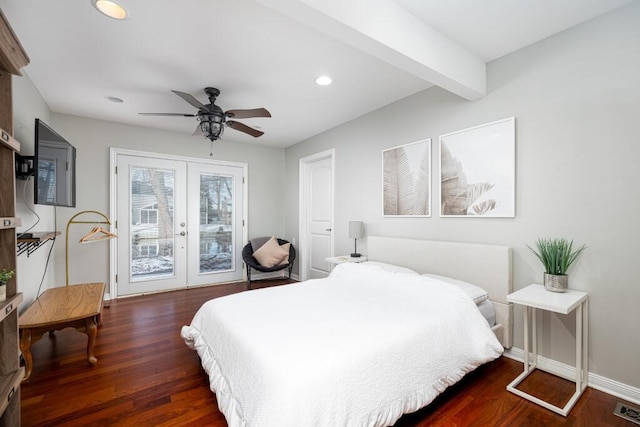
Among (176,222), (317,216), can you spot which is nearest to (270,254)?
(317,216)

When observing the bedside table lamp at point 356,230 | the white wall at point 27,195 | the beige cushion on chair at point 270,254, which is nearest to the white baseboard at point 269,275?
the beige cushion on chair at point 270,254

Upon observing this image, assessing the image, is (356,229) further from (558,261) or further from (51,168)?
(51,168)

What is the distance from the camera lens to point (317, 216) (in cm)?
486

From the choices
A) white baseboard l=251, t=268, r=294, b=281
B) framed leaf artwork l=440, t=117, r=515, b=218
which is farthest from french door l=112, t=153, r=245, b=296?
framed leaf artwork l=440, t=117, r=515, b=218

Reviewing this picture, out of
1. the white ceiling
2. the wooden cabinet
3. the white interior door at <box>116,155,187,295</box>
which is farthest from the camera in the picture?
the white interior door at <box>116,155,187,295</box>

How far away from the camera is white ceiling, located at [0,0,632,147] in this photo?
5.99 ft

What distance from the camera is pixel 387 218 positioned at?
3514 mm

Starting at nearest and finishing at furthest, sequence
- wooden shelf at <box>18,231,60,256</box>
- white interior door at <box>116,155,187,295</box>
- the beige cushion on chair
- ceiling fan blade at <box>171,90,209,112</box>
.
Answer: wooden shelf at <box>18,231,60,256</box> < ceiling fan blade at <box>171,90,209,112</box> < white interior door at <box>116,155,187,295</box> < the beige cushion on chair

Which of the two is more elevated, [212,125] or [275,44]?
[275,44]

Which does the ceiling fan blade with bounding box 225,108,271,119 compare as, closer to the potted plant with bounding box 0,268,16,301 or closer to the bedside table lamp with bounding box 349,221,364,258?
the bedside table lamp with bounding box 349,221,364,258

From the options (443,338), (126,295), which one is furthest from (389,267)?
(126,295)

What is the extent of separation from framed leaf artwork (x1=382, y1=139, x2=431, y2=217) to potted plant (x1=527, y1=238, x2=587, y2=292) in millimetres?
1118

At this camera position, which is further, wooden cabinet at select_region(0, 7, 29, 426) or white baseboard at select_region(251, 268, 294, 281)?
white baseboard at select_region(251, 268, 294, 281)

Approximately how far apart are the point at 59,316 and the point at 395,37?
10.5ft
